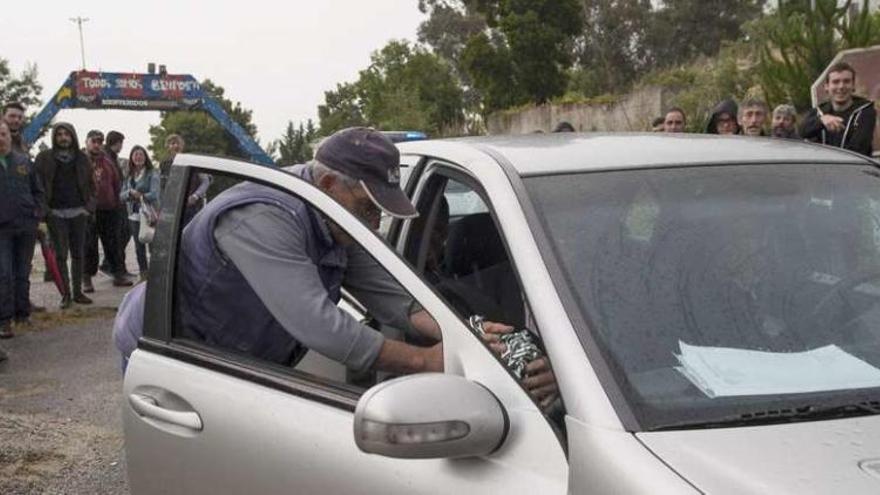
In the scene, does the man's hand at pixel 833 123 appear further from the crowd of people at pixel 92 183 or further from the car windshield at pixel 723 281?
the car windshield at pixel 723 281

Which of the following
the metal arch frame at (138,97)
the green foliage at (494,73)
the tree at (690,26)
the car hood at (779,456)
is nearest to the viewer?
the car hood at (779,456)

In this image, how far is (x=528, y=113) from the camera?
27.4 m

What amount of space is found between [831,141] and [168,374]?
5.14 metres

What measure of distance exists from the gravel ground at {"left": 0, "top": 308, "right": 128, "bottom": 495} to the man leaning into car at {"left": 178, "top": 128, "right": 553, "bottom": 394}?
2400mm

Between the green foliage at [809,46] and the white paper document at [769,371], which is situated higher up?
the green foliage at [809,46]

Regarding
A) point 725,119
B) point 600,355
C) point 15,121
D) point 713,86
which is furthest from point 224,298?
point 713,86

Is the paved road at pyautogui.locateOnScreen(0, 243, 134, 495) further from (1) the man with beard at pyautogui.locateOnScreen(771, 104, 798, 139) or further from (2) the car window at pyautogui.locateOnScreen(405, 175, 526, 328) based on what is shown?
(1) the man with beard at pyautogui.locateOnScreen(771, 104, 798, 139)

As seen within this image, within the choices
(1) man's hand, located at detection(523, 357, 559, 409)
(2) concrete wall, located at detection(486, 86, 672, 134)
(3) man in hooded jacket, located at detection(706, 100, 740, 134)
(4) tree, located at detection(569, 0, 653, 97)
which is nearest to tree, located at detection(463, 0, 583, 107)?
(2) concrete wall, located at detection(486, 86, 672, 134)

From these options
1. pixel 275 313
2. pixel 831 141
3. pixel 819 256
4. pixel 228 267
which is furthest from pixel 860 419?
pixel 831 141

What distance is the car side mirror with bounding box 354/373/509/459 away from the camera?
6.37 ft

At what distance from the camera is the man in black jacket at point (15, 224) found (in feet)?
26.0

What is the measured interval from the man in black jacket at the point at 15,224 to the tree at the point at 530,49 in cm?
2685

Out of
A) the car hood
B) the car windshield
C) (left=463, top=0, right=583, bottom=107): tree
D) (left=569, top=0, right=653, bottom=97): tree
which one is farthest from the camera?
(left=569, top=0, right=653, bottom=97): tree

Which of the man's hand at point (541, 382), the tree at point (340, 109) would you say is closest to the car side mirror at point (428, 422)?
the man's hand at point (541, 382)
